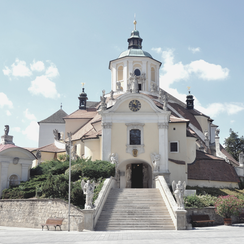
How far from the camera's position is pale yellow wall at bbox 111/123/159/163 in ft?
111

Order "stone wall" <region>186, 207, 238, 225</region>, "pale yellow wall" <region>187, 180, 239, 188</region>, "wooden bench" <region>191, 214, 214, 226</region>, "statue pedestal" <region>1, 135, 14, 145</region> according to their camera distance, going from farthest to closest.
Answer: "pale yellow wall" <region>187, 180, 239, 188</region>
"statue pedestal" <region>1, 135, 14, 145</region>
"stone wall" <region>186, 207, 238, 225</region>
"wooden bench" <region>191, 214, 214, 226</region>

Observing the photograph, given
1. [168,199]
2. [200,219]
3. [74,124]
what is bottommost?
[200,219]

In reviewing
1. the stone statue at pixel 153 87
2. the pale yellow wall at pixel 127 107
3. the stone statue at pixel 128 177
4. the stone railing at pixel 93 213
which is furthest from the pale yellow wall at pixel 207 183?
the stone statue at pixel 153 87

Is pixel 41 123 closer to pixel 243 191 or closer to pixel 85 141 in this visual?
pixel 85 141

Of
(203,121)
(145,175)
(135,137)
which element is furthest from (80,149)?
(203,121)

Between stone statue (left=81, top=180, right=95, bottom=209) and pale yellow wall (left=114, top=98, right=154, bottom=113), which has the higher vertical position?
pale yellow wall (left=114, top=98, right=154, bottom=113)

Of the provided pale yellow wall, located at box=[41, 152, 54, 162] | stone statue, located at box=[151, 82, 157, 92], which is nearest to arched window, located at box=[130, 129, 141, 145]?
stone statue, located at box=[151, 82, 157, 92]

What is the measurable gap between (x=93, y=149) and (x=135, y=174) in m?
5.07

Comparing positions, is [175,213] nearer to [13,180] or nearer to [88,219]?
[88,219]

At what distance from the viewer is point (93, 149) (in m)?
36.5

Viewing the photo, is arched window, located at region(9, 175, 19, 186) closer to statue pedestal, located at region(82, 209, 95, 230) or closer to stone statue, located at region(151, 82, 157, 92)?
statue pedestal, located at region(82, 209, 95, 230)

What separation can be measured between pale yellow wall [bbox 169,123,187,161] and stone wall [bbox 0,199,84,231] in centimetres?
1575

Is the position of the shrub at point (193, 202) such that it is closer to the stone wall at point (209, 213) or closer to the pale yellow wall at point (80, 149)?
the stone wall at point (209, 213)

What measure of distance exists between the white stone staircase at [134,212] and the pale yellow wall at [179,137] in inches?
389
